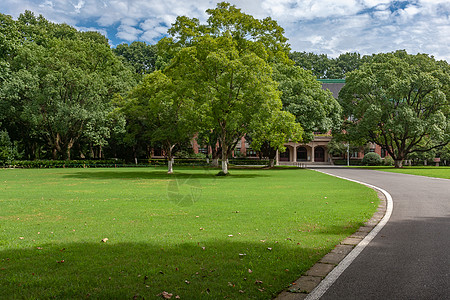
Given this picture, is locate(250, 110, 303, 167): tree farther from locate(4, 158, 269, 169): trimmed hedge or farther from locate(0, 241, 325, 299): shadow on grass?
locate(4, 158, 269, 169): trimmed hedge

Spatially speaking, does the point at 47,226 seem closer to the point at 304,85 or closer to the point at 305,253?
the point at 305,253

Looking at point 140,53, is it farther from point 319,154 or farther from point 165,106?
point 165,106

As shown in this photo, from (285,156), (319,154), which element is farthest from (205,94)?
(319,154)

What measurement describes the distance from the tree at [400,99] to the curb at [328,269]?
133ft

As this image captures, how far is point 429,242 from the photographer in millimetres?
6613

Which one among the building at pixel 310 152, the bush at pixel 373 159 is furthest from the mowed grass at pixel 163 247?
the building at pixel 310 152

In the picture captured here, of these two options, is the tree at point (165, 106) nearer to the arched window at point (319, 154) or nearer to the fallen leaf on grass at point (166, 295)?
the fallen leaf on grass at point (166, 295)

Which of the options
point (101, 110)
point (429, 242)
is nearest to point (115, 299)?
point (429, 242)

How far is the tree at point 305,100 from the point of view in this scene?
135 ft

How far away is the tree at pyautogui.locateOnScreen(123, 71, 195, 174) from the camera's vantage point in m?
30.1

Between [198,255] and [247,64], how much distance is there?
23620mm

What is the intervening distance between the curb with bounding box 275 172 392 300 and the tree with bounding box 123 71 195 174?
71.1 feet

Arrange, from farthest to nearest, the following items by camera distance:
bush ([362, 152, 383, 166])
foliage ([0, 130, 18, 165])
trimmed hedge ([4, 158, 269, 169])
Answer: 1. bush ([362, 152, 383, 166])
2. trimmed hedge ([4, 158, 269, 169])
3. foliage ([0, 130, 18, 165])

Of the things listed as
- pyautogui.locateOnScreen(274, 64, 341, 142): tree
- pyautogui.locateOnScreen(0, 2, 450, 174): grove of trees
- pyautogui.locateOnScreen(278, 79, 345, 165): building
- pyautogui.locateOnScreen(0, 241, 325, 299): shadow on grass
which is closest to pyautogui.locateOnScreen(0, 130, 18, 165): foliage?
pyautogui.locateOnScreen(0, 2, 450, 174): grove of trees
